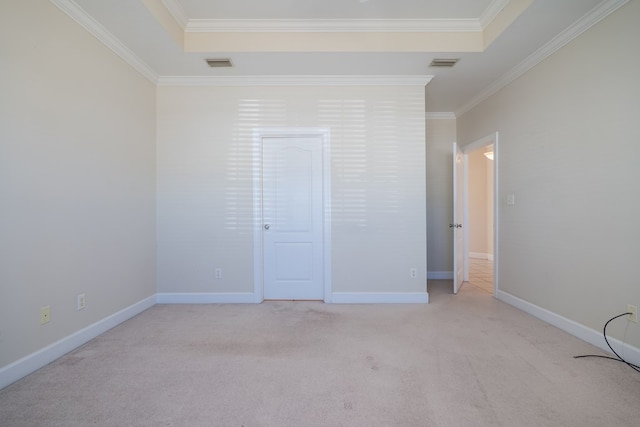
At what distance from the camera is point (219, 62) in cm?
299


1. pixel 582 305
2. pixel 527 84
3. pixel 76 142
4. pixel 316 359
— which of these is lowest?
pixel 316 359

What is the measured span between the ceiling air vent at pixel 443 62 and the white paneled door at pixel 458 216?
38.9 inches

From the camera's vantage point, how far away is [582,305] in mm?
2406

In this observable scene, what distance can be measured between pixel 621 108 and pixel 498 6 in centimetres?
127

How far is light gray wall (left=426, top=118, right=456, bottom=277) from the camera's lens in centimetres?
459

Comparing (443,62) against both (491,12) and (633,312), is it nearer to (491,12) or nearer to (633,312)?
(491,12)

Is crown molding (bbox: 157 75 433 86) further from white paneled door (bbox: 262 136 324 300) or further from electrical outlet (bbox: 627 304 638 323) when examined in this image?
electrical outlet (bbox: 627 304 638 323)

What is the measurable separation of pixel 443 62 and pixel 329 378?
312 centimetres

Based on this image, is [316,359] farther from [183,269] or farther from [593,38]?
[593,38]

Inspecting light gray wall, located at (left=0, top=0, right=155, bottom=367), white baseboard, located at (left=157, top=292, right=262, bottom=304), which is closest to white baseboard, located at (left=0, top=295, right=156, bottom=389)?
light gray wall, located at (left=0, top=0, right=155, bottom=367)

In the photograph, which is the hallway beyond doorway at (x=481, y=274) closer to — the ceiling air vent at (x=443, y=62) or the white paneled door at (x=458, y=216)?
the white paneled door at (x=458, y=216)

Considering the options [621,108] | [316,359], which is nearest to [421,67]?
[621,108]

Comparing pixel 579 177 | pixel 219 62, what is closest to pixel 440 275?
pixel 579 177

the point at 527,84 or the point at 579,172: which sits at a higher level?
the point at 527,84
